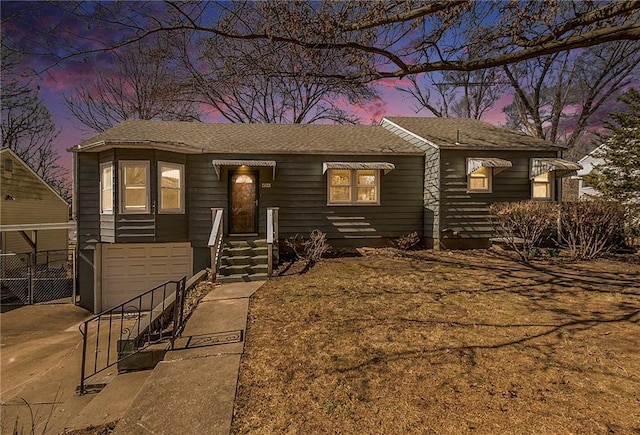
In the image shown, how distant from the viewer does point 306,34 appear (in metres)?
5.24

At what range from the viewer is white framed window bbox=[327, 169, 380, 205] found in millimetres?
10375

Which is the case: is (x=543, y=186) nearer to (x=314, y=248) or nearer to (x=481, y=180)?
(x=481, y=180)

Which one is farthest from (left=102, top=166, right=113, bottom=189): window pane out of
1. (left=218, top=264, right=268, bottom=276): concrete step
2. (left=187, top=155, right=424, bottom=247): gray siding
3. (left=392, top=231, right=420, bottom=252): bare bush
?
(left=392, top=231, right=420, bottom=252): bare bush

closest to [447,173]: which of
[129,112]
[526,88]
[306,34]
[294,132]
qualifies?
[294,132]

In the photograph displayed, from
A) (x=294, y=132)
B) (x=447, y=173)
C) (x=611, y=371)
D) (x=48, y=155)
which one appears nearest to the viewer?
(x=611, y=371)

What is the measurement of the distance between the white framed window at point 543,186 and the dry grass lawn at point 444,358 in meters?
4.58

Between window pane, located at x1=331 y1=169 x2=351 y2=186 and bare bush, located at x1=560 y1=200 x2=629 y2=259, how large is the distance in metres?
6.37

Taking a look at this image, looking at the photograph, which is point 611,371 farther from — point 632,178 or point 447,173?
point 632,178

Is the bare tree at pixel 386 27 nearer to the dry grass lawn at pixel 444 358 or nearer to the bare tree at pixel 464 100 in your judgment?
the dry grass lawn at pixel 444 358

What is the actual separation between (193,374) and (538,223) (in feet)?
29.6

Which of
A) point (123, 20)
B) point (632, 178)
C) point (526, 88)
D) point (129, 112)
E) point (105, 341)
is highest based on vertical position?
point (526, 88)

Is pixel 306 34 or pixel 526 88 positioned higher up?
pixel 526 88

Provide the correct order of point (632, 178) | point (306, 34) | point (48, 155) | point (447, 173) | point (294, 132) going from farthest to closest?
1. point (48, 155)
2. point (294, 132)
3. point (632, 178)
4. point (447, 173)
5. point (306, 34)

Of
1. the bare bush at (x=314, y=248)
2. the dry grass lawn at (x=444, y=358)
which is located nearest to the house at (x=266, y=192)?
the bare bush at (x=314, y=248)
